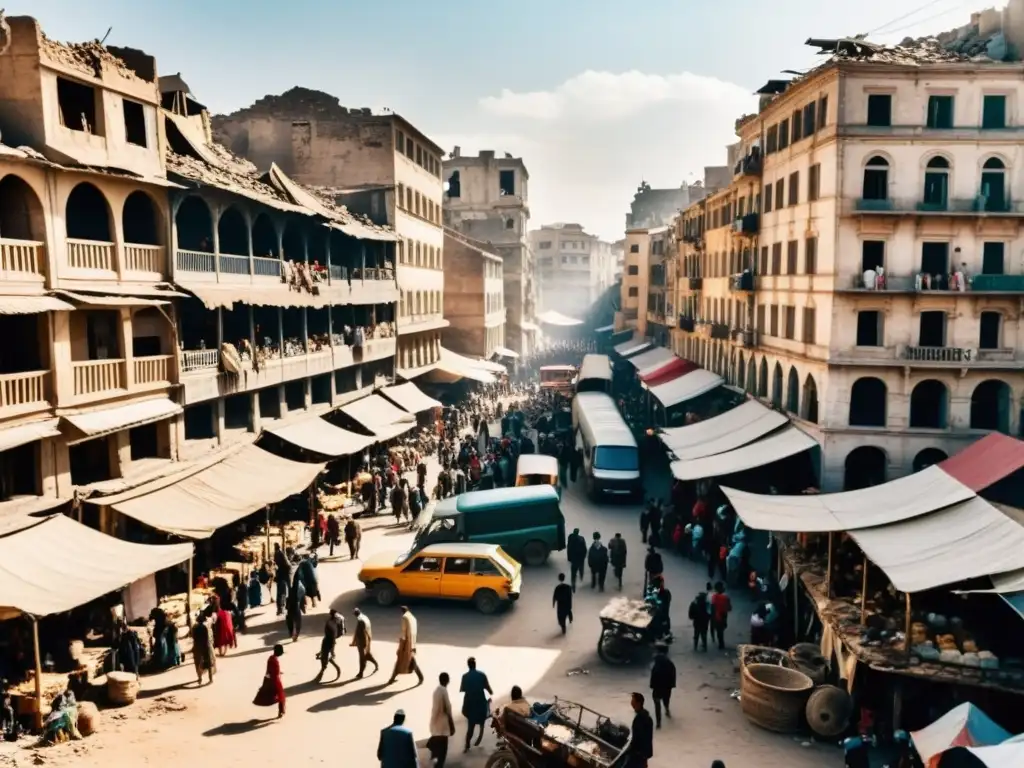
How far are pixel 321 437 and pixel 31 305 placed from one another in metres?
12.8

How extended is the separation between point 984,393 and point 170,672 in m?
→ 24.6

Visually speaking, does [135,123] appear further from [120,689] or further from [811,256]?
[811,256]

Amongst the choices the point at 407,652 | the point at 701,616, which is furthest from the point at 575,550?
the point at 407,652

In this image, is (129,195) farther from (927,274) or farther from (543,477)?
(927,274)

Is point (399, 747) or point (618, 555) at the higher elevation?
point (399, 747)

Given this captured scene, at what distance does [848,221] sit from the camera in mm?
26094

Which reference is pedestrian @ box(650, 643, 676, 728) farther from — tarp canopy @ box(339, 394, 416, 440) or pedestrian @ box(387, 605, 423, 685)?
tarp canopy @ box(339, 394, 416, 440)

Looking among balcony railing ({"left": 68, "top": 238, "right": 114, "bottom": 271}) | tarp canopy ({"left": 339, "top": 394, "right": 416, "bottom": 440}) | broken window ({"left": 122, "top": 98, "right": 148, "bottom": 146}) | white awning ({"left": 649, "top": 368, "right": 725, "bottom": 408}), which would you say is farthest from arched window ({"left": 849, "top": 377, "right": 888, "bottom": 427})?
broken window ({"left": 122, "top": 98, "right": 148, "bottom": 146})

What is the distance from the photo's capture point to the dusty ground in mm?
13828

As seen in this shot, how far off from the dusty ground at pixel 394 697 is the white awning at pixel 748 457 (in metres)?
4.75

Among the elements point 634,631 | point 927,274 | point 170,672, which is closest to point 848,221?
point 927,274

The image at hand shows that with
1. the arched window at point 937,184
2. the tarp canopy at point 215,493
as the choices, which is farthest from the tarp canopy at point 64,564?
the arched window at point 937,184

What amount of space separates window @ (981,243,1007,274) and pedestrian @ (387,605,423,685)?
68.6 ft

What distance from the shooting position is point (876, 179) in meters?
26.2
